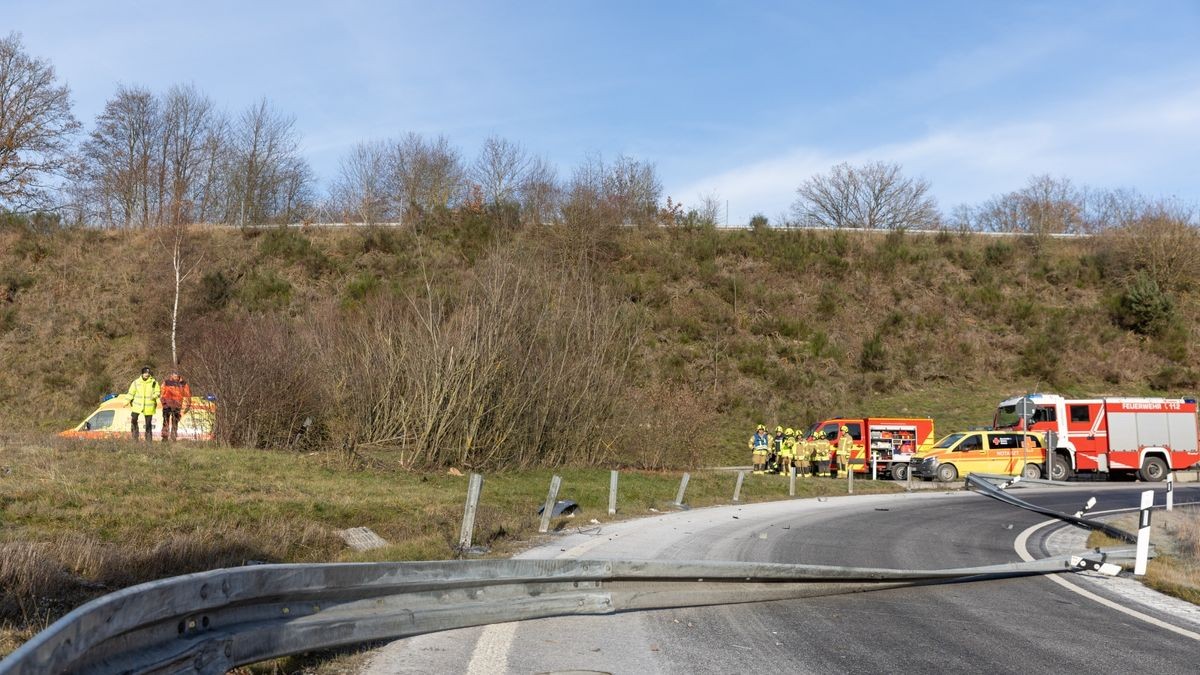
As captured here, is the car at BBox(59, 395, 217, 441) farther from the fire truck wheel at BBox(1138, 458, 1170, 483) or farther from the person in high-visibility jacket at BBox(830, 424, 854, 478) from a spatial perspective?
the fire truck wheel at BBox(1138, 458, 1170, 483)

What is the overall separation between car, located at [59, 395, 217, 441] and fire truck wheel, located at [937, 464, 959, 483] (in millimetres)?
23480

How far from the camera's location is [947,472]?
33125 mm

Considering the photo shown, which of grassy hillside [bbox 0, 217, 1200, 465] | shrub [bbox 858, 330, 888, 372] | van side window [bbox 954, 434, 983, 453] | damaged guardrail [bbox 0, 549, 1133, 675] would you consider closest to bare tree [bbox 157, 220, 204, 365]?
grassy hillside [bbox 0, 217, 1200, 465]

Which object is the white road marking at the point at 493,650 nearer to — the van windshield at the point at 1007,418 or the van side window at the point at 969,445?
the van side window at the point at 969,445

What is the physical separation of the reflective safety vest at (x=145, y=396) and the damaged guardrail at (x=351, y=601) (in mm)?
18397

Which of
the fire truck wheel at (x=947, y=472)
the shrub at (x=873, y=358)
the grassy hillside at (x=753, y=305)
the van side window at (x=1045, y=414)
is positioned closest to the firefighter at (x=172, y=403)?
the grassy hillside at (x=753, y=305)

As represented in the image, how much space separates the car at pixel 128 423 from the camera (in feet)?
77.7

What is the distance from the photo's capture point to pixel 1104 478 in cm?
3769

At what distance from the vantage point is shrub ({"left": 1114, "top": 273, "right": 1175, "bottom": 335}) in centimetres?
5241

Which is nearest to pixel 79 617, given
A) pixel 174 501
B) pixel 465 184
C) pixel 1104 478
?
pixel 174 501

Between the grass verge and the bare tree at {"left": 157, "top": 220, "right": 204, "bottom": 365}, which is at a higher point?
the bare tree at {"left": 157, "top": 220, "right": 204, "bottom": 365}

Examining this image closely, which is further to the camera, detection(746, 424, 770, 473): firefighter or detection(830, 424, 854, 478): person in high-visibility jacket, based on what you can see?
detection(746, 424, 770, 473): firefighter

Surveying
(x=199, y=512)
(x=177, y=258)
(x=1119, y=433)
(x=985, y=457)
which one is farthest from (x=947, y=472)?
(x=177, y=258)

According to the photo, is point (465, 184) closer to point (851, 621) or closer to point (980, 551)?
point (980, 551)
